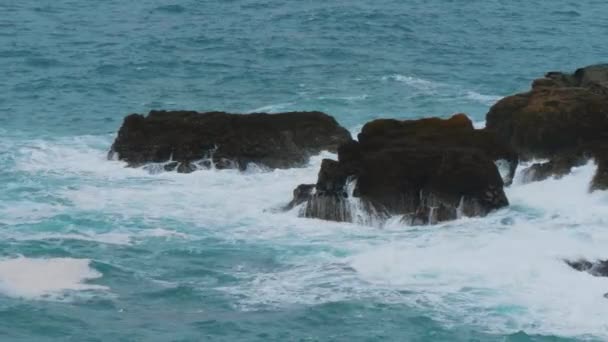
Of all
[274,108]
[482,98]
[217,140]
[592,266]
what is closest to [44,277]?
[217,140]

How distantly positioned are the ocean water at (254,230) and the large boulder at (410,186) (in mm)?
442

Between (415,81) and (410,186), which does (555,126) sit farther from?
(415,81)

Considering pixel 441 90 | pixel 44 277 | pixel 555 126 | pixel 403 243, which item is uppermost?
pixel 441 90

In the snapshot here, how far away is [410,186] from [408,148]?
122cm

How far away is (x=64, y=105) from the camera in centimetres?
4356

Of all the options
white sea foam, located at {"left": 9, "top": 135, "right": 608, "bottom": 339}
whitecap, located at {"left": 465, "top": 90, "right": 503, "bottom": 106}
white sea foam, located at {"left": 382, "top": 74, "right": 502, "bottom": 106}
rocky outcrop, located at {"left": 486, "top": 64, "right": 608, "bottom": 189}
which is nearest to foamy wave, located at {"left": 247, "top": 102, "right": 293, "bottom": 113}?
white sea foam, located at {"left": 382, "top": 74, "right": 502, "bottom": 106}

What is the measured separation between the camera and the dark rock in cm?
2630

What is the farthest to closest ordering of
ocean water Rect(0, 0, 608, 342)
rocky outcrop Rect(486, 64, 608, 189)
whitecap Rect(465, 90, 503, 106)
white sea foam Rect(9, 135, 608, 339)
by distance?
whitecap Rect(465, 90, 503, 106) → rocky outcrop Rect(486, 64, 608, 189) → white sea foam Rect(9, 135, 608, 339) → ocean water Rect(0, 0, 608, 342)

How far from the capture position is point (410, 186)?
30.1 m

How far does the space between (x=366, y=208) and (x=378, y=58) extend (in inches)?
841

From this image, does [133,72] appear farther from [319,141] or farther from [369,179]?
[369,179]

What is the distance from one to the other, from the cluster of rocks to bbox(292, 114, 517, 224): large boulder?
2 centimetres

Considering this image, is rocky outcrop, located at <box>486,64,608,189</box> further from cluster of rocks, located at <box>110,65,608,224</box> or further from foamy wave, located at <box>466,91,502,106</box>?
foamy wave, located at <box>466,91,502,106</box>

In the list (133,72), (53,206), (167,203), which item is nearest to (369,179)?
(167,203)
